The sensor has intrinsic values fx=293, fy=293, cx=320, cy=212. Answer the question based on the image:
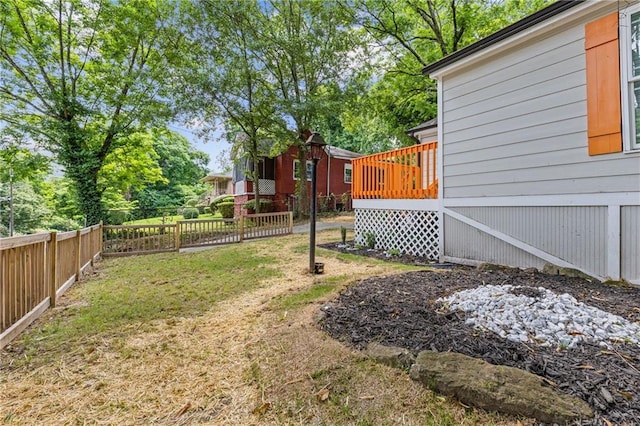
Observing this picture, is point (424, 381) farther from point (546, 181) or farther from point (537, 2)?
point (537, 2)

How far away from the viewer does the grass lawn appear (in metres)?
1.74

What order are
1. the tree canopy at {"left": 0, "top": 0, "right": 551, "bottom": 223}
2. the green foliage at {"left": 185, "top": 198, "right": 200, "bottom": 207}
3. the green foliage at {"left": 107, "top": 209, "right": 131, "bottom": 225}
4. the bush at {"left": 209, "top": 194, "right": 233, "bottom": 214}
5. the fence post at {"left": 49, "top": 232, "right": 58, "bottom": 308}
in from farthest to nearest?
1. the green foliage at {"left": 185, "top": 198, "right": 200, "bottom": 207}
2. the bush at {"left": 209, "top": 194, "right": 233, "bottom": 214}
3. the green foliage at {"left": 107, "top": 209, "right": 131, "bottom": 225}
4. the tree canopy at {"left": 0, "top": 0, "right": 551, "bottom": 223}
5. the fence post at {"left": 49, "top": 232, "right": 58, "bottom": 308}

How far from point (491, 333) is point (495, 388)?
2.23 ft

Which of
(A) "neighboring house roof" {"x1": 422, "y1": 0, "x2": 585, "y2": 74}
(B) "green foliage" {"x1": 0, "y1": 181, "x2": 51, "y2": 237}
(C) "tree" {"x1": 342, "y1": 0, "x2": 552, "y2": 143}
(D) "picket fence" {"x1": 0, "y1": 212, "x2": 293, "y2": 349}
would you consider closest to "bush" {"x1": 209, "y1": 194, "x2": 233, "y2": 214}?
(B) "green foliage" {"x1": 0, "y1": 181, "x2": 51, "y2": 237}

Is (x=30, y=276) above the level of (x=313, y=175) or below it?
below

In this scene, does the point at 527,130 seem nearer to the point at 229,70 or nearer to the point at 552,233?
the point at 552,233

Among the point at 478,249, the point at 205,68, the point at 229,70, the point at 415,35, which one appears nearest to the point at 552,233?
the point at 478,249

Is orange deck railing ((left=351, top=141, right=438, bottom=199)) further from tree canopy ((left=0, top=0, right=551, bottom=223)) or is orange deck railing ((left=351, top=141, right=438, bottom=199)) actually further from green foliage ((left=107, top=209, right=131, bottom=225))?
green foliage ((left=107, top=209, right=131, bottom=225))

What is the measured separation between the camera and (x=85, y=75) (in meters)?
12.0

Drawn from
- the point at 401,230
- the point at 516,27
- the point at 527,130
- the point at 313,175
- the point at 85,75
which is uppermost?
the point at 85,75

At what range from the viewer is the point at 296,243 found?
895 cm

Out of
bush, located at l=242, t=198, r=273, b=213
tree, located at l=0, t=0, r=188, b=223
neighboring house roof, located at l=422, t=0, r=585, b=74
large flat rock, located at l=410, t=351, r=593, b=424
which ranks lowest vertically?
large flat rock, located at l=410, t=351, r=593, b=424

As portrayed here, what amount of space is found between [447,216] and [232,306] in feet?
14.6

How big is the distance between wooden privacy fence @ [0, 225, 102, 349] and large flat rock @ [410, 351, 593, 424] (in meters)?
3.71
